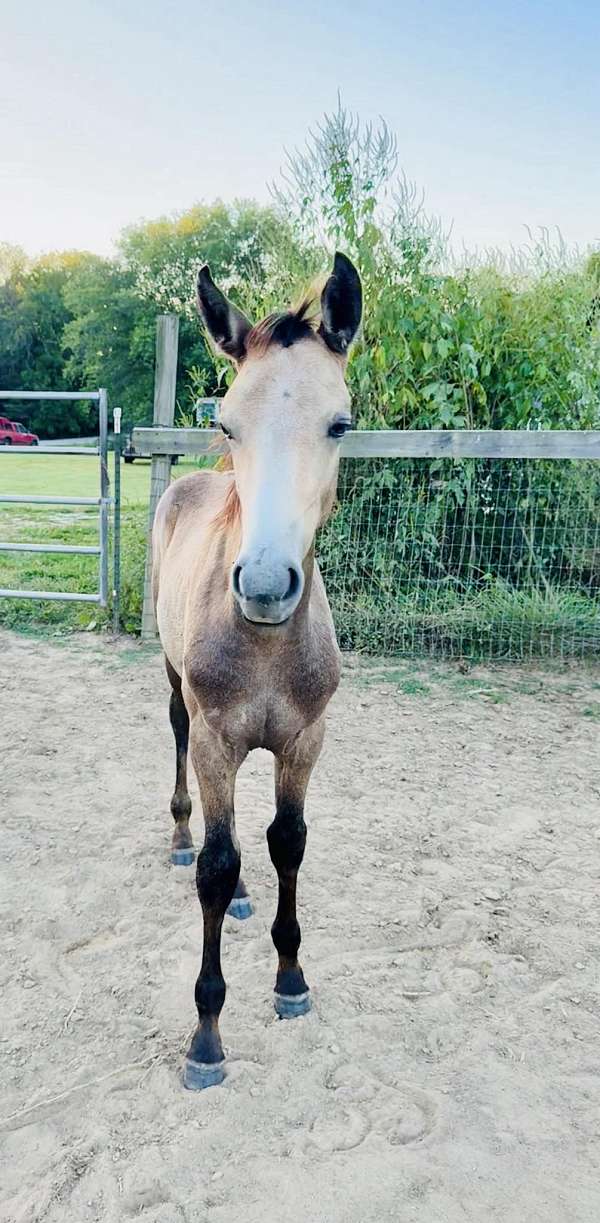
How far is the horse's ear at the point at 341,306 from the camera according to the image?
1836 millimetres

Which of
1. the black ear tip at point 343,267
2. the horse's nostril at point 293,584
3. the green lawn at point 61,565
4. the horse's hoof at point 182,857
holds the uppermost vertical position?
the black ear tip at point 343,267

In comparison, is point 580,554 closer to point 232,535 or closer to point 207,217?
point 232,535

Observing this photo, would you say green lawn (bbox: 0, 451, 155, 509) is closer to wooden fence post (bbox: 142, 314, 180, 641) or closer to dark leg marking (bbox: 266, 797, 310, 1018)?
wooden fence post (bbox: 142, 314, 180, 641)

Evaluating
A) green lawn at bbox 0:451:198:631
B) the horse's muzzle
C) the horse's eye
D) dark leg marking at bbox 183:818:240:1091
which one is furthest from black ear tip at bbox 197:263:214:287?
green lawn at bbox 0:451:198:631

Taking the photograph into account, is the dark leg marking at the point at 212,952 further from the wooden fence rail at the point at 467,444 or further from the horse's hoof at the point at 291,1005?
the wooden fence rail at the point at 467,444

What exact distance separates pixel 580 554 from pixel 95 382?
30996 mm

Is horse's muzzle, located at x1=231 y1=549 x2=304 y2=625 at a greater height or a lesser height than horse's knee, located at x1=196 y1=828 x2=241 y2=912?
greater

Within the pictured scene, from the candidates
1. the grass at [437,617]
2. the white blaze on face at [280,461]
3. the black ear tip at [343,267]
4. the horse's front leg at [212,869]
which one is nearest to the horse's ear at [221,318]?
the white blaze on face at [280,461]

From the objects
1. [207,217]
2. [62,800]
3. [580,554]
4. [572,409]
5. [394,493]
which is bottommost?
[62,800]

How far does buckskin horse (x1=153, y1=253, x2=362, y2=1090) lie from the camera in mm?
1580

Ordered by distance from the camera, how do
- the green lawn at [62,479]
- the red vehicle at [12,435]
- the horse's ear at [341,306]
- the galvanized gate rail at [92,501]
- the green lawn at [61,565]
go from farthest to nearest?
1. the red vehicle at [12,435]
2. the green lawn at [62,479]
3. the green lawn at [61,565]
4. the galvanized gate rail at [92,501]
5. the horse's ear at [341,306]

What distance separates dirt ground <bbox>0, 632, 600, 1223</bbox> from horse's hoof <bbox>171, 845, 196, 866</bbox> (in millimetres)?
80

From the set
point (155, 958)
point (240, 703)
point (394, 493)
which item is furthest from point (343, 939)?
point (394, 493)

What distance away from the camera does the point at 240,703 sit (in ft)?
6.39
